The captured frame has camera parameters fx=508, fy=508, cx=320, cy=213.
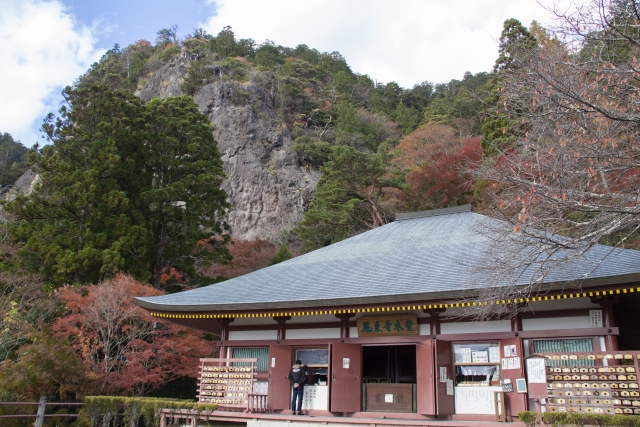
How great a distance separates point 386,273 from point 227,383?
435cm

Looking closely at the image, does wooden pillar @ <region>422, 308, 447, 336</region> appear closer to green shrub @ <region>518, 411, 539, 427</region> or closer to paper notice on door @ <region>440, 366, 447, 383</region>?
paper notice on door @ <region>440, 366, 447, 383</region>

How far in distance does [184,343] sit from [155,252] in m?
6.83

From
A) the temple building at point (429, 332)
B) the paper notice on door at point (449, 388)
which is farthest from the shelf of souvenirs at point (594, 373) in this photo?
the paper notice on door at point (449, 388)

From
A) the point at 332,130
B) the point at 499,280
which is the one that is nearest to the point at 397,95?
the point at 332,130

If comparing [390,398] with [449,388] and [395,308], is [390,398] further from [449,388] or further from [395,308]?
[395,308]

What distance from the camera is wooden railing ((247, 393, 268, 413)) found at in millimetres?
10945

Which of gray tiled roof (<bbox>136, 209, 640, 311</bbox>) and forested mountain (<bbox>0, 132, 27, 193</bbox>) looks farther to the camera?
forested mountain (<bbox>0, 132, 27, 193</bbox>)

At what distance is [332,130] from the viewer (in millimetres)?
47656

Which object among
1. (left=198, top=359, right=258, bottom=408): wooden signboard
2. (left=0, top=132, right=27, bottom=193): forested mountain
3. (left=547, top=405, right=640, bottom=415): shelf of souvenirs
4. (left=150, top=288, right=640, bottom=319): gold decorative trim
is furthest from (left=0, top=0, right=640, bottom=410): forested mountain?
(left=0, top=132, right=27, bottom=193): forested mountain

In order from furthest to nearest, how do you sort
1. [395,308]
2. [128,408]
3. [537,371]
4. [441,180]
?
1. [441,180]
2. [128,408]
3. [395,308]
4. [537,371]

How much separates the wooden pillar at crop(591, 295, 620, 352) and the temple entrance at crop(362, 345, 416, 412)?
3.85 m

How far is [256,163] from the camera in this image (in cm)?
4225

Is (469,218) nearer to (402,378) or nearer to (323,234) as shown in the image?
(402,378)

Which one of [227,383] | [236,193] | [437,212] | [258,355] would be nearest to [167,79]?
[236,193]
